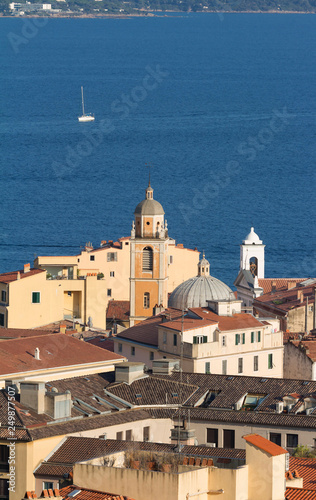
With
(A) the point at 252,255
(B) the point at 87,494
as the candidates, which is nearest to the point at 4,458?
(B) the point at 87,494

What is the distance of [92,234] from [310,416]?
64.2 m

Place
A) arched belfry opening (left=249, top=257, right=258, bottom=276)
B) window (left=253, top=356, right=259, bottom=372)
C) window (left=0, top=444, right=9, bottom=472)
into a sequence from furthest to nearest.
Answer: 1. arched belfry opening (left=249, top=257, right=258, bottom=276)
2. window (left=253, top=356, right=259, bottom=372)
3. window (left=0, top=444, right=9, bottom=472)

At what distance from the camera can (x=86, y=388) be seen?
3138 centimetres

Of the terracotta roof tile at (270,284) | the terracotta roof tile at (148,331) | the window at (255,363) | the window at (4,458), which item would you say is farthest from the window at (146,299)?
the window at (4,458)

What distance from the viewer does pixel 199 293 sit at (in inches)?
1928

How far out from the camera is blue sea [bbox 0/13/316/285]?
9450cm

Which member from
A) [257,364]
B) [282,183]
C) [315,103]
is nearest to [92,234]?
[282,183]

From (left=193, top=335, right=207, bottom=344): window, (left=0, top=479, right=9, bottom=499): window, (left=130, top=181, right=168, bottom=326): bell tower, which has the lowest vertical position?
(left=0, top=479, right=9, bottom=499): window

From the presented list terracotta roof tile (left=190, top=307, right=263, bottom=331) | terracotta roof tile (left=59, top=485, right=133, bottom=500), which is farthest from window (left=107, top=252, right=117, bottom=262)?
terracotta roof tile (left=59, top=485, right=133, bottom=500)

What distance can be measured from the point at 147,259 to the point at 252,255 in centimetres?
1143

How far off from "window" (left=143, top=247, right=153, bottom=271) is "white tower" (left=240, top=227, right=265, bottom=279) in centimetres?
1048

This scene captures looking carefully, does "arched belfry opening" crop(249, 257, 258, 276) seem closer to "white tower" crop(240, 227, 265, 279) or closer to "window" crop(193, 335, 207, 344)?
"white tower" crop(240, 227, 265, 279)

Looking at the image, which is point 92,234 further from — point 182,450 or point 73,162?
point 182,450

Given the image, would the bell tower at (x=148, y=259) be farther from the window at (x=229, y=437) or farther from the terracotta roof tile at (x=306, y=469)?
the terracotta roof tile at (x=306, y=469)
